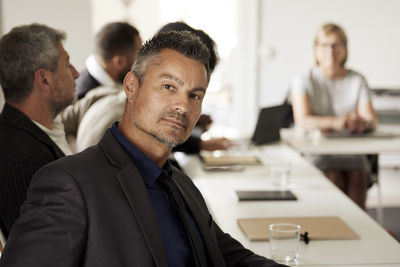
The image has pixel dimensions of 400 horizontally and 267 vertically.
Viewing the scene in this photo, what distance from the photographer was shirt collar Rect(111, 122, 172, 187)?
4.50ft

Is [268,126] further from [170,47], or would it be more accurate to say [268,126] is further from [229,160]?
[170,47]

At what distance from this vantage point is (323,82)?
4.05 metres

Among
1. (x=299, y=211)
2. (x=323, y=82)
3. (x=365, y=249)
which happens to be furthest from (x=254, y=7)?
(x=365, y=249)

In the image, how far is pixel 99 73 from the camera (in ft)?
10.8

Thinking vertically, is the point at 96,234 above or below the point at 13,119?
below

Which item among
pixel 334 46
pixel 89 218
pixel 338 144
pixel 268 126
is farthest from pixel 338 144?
pixel 89 218

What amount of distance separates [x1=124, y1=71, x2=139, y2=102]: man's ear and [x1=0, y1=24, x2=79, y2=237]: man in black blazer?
496 millimetres

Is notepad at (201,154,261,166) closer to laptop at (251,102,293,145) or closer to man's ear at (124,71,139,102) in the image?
laptop at (251,102,293,145)

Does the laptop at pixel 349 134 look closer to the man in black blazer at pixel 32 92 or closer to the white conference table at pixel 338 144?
the white conference table at pixel 338 144

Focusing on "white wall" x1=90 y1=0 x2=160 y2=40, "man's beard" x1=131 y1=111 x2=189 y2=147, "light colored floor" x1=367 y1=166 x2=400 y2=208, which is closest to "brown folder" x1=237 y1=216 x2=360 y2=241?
"man's beard" x1=131 y1=111 x2=189 y2=147

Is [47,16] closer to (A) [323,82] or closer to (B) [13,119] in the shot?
(A) [323,82]

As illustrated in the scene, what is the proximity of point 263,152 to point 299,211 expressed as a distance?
127 cm

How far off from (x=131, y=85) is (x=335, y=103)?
9.66 ft

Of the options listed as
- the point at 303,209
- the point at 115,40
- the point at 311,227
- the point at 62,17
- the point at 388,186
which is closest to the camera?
the point at 311,227
